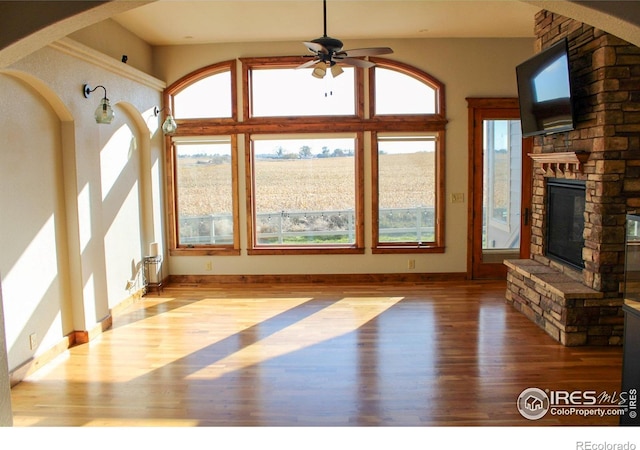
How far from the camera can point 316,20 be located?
5945 millimetres

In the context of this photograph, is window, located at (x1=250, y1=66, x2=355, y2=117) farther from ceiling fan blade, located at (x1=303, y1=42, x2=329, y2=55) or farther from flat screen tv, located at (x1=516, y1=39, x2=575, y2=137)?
ceiling fan blade, located at (x1=303, y1=42, x2=329, y2=55)

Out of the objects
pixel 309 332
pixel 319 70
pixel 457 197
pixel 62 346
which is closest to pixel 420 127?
pixel 457 197

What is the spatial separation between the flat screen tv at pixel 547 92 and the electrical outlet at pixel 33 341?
199 inches

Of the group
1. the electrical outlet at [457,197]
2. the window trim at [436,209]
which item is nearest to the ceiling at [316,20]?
the window trim at [436,209]

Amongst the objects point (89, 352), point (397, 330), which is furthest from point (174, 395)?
point (397, 330)

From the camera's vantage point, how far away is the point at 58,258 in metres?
4.59

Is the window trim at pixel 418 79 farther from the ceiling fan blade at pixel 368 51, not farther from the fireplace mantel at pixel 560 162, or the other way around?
the ceiling fan blade at pixel 368 51

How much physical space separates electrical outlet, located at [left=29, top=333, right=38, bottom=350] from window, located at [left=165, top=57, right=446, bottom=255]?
319 centimetres

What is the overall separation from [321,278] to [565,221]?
11.0ft

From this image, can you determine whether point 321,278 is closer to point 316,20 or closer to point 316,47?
point 316,20

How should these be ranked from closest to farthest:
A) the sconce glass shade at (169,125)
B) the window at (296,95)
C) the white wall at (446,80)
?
the sconce glass shade at (169,125) < the white wall at (446,80) < the window at (296,95)

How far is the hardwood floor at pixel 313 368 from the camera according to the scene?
3361 millimetres

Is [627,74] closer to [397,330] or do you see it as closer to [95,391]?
[397,330]

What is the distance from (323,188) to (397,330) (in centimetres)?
286
